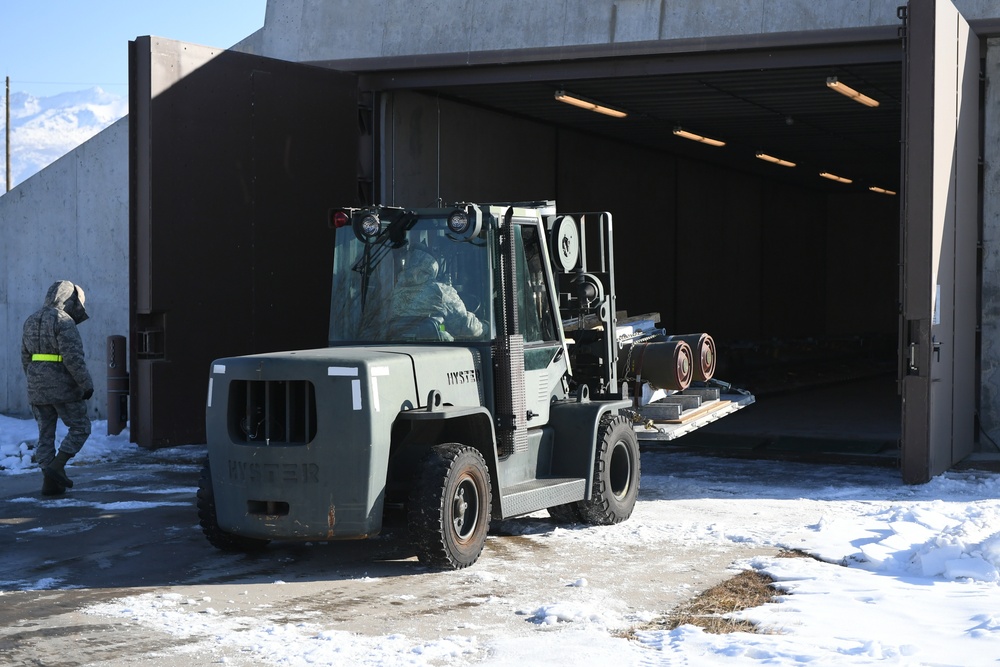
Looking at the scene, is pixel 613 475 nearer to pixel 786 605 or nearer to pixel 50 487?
pixel 786 605

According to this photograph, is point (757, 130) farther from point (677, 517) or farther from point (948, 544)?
point (948, 544)

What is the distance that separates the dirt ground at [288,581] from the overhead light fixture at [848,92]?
28.2 ft

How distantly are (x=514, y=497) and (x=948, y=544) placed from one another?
9.10ft

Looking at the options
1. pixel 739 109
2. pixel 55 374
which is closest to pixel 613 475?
pixel 55 374

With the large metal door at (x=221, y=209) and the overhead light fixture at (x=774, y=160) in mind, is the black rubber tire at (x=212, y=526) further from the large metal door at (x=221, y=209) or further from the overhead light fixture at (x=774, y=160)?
the overhead light fixture at (x=774, y=160)

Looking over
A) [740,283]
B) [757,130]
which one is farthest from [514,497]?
[740,283]

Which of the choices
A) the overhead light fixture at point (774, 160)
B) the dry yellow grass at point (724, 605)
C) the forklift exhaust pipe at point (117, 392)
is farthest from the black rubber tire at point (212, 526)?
the overhead light fixture at point (774, 160)

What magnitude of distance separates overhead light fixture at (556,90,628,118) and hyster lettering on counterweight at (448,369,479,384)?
9.81 metres

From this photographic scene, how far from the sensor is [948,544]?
8039 mm

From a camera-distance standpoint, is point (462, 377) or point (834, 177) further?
point (834, 177)

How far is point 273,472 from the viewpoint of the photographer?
773 centimetres

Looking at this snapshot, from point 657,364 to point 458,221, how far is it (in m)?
2.92

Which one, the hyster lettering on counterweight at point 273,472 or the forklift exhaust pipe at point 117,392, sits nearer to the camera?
the hyster lettering on counterweight at point 273,472

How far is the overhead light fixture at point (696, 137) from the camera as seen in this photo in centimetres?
2217
